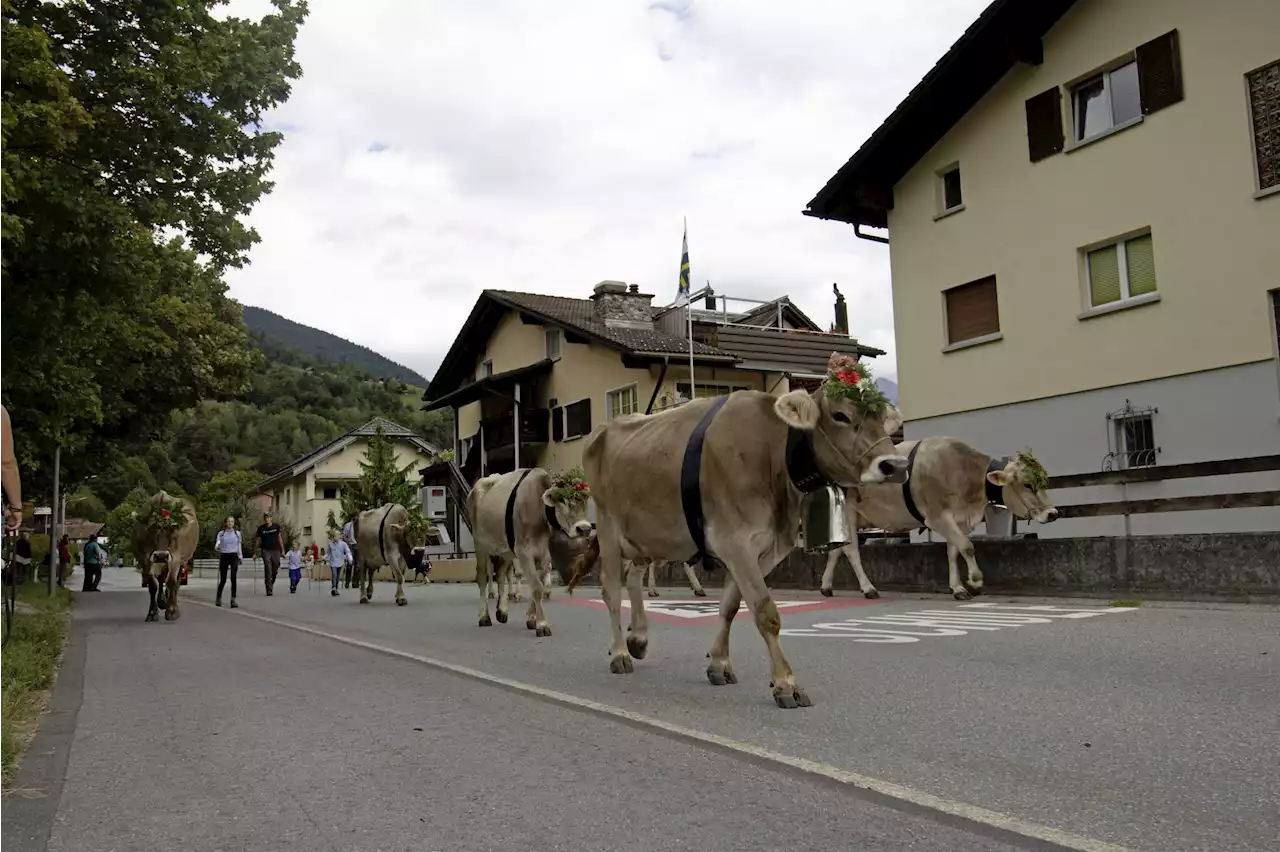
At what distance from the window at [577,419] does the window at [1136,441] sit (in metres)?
19.6

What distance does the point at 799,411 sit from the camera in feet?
20.1

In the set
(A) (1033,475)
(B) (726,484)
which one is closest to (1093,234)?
(A) (1033,475)

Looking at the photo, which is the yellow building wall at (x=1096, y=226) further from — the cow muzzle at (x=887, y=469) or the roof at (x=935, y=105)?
the cow muzzle at (x=887, y=469)

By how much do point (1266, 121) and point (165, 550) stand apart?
18837 millimetres

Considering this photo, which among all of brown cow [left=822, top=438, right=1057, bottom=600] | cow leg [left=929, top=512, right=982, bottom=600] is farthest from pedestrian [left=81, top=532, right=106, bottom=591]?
cow leg [left=929, top=512, right=982, bottom=600]

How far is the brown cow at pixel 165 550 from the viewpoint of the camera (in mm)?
16047

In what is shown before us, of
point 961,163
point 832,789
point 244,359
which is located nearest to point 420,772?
point 832,789

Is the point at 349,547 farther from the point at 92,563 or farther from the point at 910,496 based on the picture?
the point at 910,496

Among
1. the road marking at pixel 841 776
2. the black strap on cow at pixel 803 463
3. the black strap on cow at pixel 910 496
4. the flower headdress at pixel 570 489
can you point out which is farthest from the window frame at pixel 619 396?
the black strap on cow at pixel 803 463

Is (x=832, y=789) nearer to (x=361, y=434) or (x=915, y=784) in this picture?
(x=915, y=784)

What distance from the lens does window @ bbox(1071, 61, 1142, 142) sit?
18812 millimetres

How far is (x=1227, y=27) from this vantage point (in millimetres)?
16953

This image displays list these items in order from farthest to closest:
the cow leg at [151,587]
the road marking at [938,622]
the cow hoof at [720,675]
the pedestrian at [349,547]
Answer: the pedestrian at [349,547] < the cow leg at [151,587] < the road marking at [938,622] < the cow hoof at [720,675]

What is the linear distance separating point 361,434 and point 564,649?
205 feet
